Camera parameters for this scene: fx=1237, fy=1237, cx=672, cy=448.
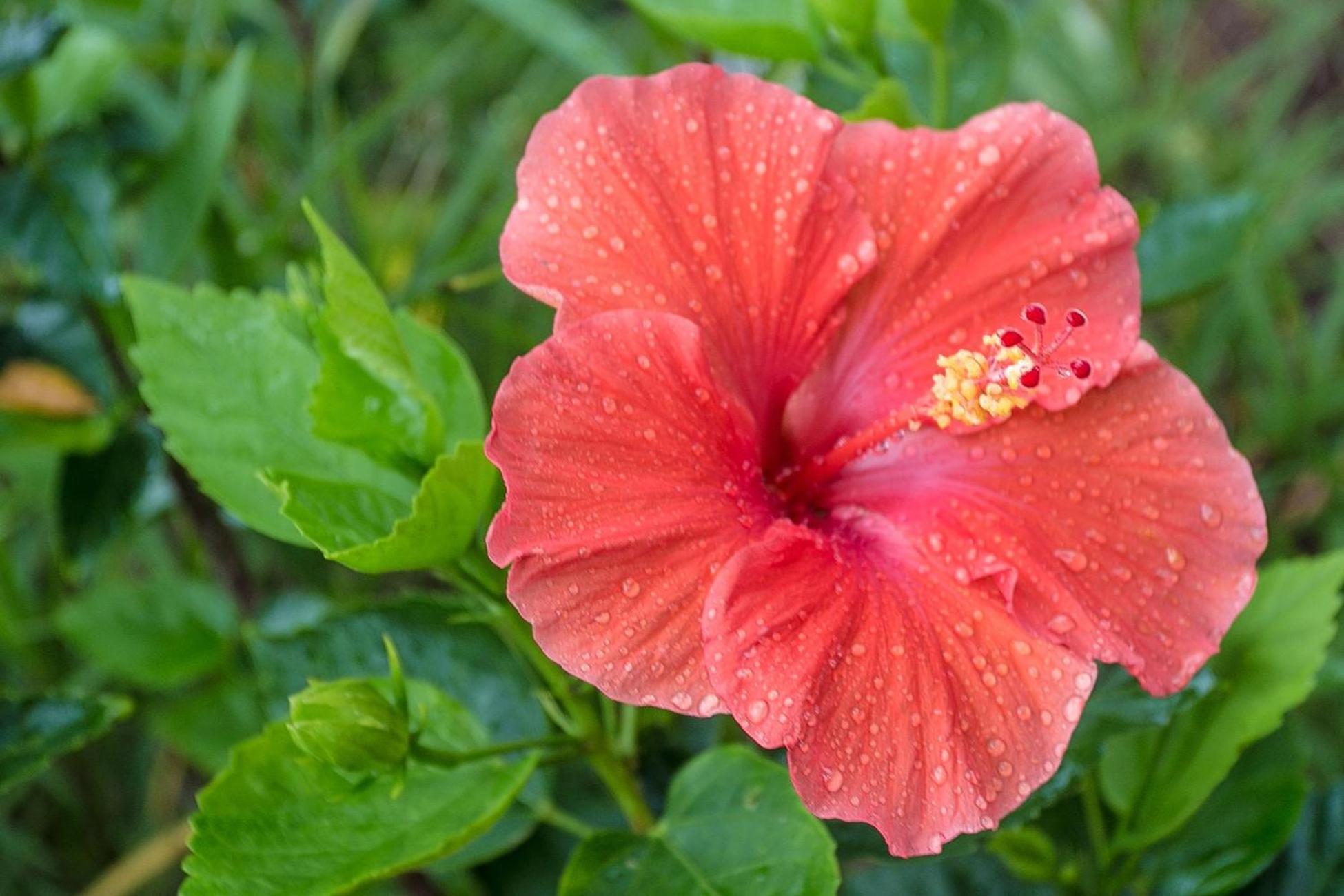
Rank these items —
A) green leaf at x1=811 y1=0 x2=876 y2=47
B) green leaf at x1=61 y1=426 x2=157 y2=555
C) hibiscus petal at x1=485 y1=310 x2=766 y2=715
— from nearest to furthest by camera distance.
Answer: hibiscus petal at x1=485 y1=310 x2=766 y2=715
green leaf at x1=811 y1=0 x2=876 y2=47
green leaf at x1=61 y1=426 x2=157 y2=555

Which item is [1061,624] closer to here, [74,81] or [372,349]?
[372,349]

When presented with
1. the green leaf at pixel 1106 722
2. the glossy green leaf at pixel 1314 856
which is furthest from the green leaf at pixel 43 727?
the glossy green leaf at pixel 1314 856

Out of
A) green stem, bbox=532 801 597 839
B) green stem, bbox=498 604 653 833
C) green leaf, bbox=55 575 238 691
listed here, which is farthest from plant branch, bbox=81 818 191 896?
green stem, bbox=498 604 653 833

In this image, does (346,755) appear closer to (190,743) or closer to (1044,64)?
(190,743)

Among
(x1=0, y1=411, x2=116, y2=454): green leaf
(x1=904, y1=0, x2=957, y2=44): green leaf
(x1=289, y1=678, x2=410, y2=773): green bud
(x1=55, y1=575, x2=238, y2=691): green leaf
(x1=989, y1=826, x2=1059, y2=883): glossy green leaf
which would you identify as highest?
(x1=904, y1=0, x2=957, y2=44): green leaf

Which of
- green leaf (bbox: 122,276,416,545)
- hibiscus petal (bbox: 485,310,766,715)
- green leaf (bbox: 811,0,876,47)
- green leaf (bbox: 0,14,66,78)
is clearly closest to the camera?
hibiscus petal (bbox: 485,310,766,715)

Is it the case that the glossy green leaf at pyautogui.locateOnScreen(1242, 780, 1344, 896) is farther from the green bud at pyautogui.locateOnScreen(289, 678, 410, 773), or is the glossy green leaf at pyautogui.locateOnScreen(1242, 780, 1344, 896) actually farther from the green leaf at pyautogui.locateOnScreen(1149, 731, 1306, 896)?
the green bud at pyautogui.locateOnScreen(289, 678, 410, 773)

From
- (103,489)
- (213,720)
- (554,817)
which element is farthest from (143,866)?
(554,817)
